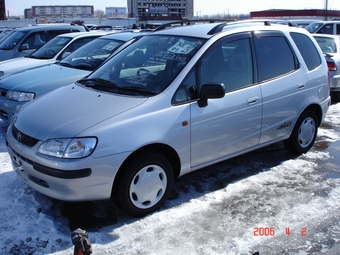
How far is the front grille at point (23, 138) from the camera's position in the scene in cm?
342

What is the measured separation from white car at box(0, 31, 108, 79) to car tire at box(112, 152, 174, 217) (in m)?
5.10

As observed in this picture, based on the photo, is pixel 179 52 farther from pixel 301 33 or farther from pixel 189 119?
pixel 301 33

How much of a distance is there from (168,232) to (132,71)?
1827 millimetres

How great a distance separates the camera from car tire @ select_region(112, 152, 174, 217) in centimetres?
342

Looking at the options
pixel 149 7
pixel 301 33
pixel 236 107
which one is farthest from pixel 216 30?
pixel 149 7

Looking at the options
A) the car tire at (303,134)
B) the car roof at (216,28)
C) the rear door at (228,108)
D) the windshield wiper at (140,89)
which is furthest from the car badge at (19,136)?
the car tire at (303,134)

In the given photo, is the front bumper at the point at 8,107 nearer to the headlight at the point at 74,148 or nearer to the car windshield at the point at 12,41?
the headlight at the point at 74,148

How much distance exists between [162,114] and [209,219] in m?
1.11

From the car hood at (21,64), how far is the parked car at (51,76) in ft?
3.64

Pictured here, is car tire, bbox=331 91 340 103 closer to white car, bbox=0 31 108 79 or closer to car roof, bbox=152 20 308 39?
car roof, bbox=152 20 308 39

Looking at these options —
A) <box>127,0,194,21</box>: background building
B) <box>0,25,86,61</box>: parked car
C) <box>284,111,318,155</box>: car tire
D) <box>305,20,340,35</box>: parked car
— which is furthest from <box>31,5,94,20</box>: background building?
<box>284,111,318,155</box>: car tire

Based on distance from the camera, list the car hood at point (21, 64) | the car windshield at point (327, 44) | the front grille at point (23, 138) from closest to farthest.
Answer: the front grille at point (23, 138) → the car hood at point (21, 64) → the car windshield at point (327, 44)

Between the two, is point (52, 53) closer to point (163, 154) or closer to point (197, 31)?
point (197, 31)
